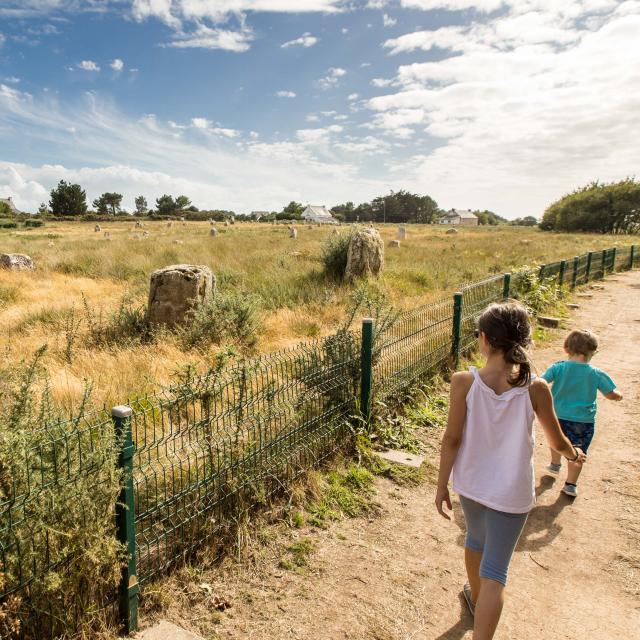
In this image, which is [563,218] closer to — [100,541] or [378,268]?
[378,268]

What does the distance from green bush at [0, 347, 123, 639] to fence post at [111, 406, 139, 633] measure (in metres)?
0.05

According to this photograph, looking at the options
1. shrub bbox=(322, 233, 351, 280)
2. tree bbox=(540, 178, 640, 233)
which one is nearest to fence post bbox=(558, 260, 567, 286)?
shrub bbox=(322, 233, 351, 280)

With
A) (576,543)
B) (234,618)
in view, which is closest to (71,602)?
(234,618)

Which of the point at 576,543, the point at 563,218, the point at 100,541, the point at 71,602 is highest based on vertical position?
the point at 563,218

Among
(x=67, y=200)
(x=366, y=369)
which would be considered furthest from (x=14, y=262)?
(x=67, y=200)

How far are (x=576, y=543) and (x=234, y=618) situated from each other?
2.65 meters

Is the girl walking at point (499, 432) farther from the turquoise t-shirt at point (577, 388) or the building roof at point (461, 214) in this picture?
the building roof at point (461, 214)

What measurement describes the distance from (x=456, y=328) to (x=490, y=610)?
526cm

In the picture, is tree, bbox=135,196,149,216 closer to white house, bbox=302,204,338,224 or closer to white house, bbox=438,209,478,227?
white house, bbox=302,204,338,224

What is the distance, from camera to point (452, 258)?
21062 mm

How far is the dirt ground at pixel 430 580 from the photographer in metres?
2.79

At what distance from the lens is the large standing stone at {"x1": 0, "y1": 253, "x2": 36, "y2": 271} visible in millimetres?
15117

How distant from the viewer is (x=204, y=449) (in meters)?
3.37

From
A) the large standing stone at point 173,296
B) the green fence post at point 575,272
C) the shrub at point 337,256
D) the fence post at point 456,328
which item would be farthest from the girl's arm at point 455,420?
the green fence post at point 575,272
